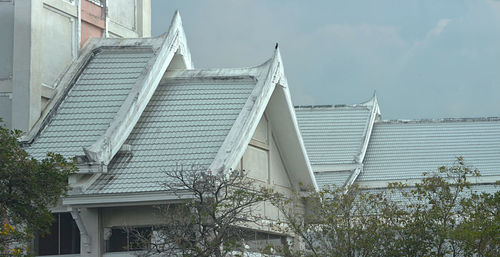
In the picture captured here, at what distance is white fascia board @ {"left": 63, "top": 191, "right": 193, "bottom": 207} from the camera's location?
19.0m

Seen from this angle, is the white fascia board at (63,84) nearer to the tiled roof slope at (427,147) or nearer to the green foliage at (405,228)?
the green foliage at (405,228)

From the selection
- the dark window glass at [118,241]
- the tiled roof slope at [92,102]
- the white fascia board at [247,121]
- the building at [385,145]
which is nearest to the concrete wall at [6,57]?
the tiled roof slope at [92,102]

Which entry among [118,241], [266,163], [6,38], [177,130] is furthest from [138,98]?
[266,163]

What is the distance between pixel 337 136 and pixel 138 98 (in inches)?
851

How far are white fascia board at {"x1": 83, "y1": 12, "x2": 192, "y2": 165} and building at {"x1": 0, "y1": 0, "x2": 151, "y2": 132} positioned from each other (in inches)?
103

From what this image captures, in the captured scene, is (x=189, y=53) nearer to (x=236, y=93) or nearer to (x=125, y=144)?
(x=236, y=93)

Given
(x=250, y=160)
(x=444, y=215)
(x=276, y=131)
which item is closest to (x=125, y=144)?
(x=250, y=160)

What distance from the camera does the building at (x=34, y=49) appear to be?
22141 mm

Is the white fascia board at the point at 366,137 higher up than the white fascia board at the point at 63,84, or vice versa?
the white fascia board at the point at 366,137

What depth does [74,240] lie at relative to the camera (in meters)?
21.0

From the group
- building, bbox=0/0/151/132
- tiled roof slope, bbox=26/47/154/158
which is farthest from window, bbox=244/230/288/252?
building, bbox=0/0/151/132

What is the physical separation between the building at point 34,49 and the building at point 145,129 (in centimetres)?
35

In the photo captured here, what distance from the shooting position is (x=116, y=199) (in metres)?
19.4

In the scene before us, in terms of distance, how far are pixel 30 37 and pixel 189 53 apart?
4412 mm
